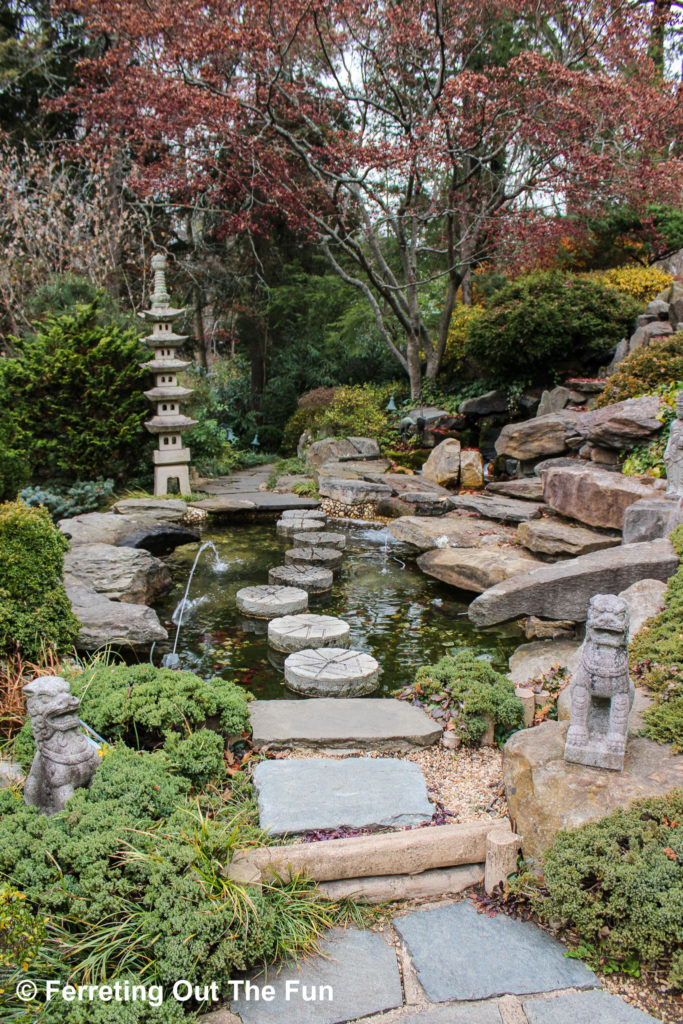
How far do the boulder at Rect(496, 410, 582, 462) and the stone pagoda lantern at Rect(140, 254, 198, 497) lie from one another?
15.8 feet

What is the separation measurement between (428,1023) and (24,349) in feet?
32.3

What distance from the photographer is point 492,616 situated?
535cm

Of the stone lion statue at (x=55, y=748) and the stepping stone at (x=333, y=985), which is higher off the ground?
the stone lion statue at (x=55, y=748)

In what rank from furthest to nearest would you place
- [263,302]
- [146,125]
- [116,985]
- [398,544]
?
1. [263,302]
2. [146,125]
3. [398,544]
4. [116,985]

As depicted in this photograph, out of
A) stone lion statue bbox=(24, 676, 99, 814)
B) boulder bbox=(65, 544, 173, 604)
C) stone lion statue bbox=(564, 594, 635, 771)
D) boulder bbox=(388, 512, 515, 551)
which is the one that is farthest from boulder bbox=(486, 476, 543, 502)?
stone lion statue bbox=(24, 676, 99, 814)

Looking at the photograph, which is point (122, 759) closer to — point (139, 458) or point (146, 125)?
point (139, 458)

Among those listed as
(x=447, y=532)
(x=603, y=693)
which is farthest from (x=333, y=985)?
(x=447, y=532)

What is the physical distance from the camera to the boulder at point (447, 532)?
7.83 metres

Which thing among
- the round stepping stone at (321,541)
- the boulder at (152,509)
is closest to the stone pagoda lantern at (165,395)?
the boulder at (152,509)

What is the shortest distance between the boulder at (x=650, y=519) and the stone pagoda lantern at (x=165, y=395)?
6758mm

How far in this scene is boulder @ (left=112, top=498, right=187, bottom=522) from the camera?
9.32m

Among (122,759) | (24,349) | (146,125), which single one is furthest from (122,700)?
(146,125)

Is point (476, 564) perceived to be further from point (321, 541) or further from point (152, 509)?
point (152, 509)

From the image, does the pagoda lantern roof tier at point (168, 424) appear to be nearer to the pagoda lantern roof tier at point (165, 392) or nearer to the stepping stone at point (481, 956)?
the pagoda lantern roof tier at point (165, 392)
